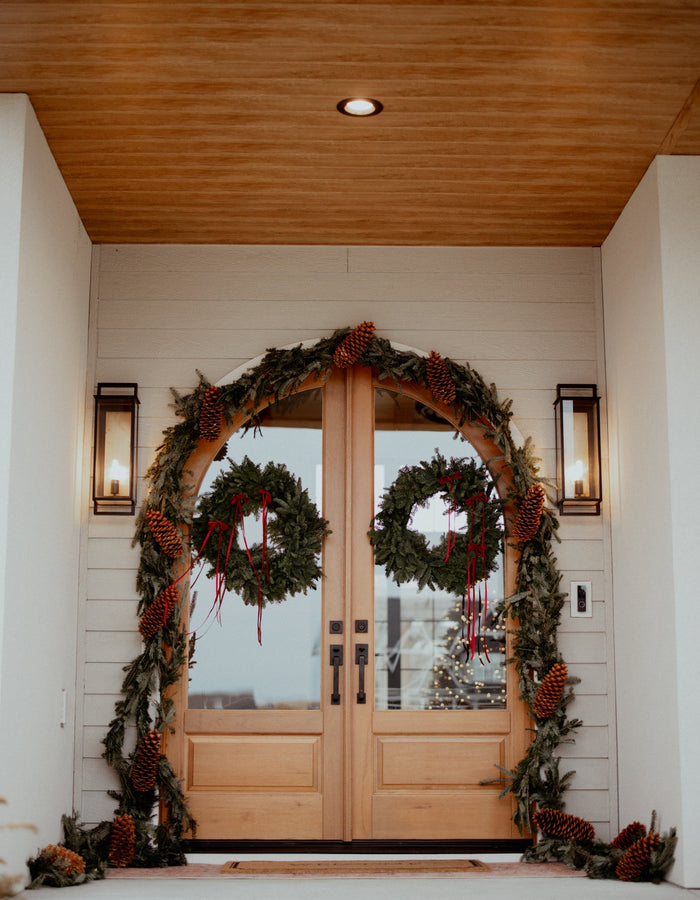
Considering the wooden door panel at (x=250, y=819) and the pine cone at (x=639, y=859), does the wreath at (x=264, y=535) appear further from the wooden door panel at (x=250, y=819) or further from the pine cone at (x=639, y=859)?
the pine cone at (x=639, y=859)

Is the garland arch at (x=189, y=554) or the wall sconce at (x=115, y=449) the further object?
the wall sconce at (x=115, y=449)

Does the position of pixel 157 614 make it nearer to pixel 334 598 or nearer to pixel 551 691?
pixel 334 598

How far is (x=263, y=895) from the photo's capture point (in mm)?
3465

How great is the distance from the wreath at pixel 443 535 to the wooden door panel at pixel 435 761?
0.67m

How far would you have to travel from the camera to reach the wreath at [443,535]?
14.5 ft

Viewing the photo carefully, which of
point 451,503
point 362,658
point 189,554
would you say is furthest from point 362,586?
point 189,554

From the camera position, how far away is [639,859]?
359 centimetres

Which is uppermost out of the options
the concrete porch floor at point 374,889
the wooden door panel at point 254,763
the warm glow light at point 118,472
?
the warm glow light at point 118,472

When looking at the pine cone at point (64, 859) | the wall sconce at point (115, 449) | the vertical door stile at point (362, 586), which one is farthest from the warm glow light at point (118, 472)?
the pine cone at point (64, 859)

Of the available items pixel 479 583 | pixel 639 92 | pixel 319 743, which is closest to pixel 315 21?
pixel 639 92

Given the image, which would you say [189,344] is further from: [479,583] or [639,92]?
[639,92]

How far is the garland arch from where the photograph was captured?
417 cm

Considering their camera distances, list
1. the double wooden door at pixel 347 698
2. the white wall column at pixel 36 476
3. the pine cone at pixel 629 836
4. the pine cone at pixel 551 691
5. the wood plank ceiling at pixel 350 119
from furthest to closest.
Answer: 1. the double wooden door at pixel 347 698
2. the pine cone at pixel 551 691
3. the pine cone at pixel 629 836
4. the white wall column at pixel 36 476
5. the wood plank ceiling at pixel 350 119

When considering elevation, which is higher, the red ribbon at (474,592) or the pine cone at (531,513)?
the pine cone at (531,513)
